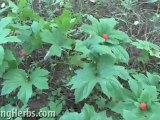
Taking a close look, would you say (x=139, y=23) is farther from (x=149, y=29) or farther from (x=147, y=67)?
(x=147, y=67)

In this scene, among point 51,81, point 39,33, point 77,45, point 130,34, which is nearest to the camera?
point 77,45

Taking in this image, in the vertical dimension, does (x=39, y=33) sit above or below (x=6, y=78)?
above

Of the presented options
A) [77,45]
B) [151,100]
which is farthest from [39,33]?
[151,100]

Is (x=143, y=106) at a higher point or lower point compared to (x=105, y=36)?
lower

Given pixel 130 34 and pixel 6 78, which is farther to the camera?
pixel 130 34

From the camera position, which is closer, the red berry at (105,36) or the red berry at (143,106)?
the red berry at (143,106)

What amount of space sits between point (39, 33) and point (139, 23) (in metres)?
1.02

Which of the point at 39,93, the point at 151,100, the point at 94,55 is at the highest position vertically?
the point at 94,55

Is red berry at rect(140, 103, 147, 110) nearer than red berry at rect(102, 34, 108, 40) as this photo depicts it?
Yes

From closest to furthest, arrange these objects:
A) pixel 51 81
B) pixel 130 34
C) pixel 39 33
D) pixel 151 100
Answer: pixel 151 100, pixel 39 33, pixel 51 81, pixel 130 34

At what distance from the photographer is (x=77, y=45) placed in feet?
6.97

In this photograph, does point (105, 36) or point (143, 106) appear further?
point (105, 36)

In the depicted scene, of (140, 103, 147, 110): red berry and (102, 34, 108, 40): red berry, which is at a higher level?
(102, 34, 108, 40): red berry

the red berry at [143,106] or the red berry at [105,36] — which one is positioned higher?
the red berry at [105,36]
